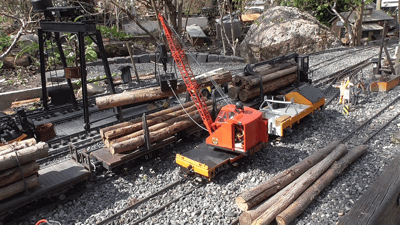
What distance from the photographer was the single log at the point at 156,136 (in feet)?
30.4

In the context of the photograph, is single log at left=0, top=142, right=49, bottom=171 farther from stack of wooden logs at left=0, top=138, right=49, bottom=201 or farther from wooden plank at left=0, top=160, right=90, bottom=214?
wooden plank at left=0, top=160, right=90, bottom=214

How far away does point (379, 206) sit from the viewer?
4680 millimetres

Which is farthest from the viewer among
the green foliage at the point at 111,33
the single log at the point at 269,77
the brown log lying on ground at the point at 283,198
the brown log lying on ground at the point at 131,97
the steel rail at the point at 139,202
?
the green foliage at the point at 111,33

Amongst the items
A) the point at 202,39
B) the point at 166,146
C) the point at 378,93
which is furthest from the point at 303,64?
the point at 202,39

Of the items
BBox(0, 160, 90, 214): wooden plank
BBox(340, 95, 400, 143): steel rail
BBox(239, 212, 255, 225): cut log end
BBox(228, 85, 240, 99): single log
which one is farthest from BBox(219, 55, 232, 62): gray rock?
BBox(239, 212, 255, 225): cut log end

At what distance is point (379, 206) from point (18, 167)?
7392 millimetres

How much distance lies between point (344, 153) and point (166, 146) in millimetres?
5637

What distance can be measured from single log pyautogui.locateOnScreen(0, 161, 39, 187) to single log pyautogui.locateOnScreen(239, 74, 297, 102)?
8.01 metres

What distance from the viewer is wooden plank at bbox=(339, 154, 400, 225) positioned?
4.49 m

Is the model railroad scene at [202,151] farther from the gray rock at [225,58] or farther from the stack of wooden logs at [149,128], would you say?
the gray rock at [225,58]

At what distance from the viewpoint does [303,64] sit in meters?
15.6

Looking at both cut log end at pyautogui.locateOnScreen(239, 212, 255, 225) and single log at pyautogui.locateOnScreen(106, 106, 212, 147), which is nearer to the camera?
cut log end at pyautogui.locateOnScreen(239, 212, 255, 225)

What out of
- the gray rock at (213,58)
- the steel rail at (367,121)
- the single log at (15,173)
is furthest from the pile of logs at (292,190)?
the gray rock at (213,58)

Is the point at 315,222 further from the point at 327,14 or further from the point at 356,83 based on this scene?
the point at 327,14
